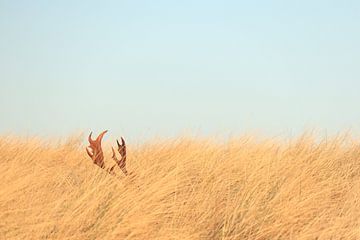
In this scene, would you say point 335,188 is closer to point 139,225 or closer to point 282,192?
point 282,192

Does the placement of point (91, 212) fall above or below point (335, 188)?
below

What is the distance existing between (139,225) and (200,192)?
1.08m

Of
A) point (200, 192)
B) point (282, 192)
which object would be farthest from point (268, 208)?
point (200, 192)

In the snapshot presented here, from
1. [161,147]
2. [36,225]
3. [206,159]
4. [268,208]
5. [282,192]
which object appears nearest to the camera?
[36,225]

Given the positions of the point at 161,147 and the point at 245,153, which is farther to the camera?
the point at 161,147

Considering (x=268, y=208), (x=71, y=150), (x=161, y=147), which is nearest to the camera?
(x=268, y=208)

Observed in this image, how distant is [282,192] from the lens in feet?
14.3

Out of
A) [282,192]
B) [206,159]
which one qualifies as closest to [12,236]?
[282,192]

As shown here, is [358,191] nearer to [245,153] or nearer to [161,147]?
[245,153]

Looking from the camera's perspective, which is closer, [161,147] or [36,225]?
[36,225]

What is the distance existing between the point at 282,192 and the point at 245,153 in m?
1.94

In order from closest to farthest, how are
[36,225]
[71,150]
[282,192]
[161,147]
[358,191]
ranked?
[36,225], [282,192], [358,191], [161,147], [71,150]

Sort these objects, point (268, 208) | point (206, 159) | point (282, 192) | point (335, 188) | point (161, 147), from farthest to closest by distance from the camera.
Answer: point (161, 147)
point (206, 159)
point (335, 188)
point (282, 192)
point (268, 208)

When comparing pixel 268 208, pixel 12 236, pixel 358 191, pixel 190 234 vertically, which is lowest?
pixel 12 236
